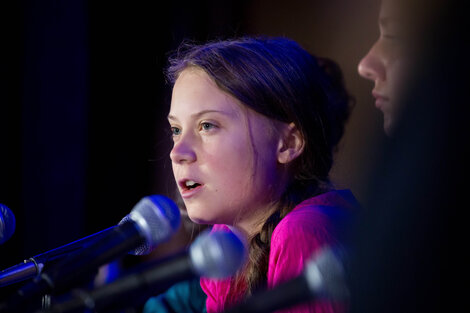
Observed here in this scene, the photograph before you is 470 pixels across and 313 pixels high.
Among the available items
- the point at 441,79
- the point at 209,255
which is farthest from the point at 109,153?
the point at 209,255

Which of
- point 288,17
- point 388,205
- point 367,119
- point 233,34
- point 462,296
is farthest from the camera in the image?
point 233,34

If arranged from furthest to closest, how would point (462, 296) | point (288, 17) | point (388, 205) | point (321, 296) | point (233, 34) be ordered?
1. point (233, 34)
2. point (288, 17)
3. point (388, 205)
4. point (462, 296)
5. point (321, 296)

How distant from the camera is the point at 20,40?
142cm

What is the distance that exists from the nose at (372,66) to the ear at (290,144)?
23 centimetres

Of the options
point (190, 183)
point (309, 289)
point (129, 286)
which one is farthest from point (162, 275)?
point (190, 183)

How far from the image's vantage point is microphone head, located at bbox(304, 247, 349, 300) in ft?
1.33

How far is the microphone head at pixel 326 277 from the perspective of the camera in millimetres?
405

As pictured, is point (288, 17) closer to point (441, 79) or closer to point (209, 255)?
point (441, 79)

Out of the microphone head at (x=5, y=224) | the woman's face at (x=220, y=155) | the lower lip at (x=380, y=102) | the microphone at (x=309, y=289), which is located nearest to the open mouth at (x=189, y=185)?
the woman's face at (x=220, y=155)

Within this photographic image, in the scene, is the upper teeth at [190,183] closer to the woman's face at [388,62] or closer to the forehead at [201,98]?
the forehead at [201,98]

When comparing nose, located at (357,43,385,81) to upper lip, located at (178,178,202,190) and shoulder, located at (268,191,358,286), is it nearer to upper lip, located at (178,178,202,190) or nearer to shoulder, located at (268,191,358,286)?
shoulder, located at (268,191,358,286)

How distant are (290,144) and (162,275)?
0.57 metres

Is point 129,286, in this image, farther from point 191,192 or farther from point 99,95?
point 99,95

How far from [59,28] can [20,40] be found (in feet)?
0.35
